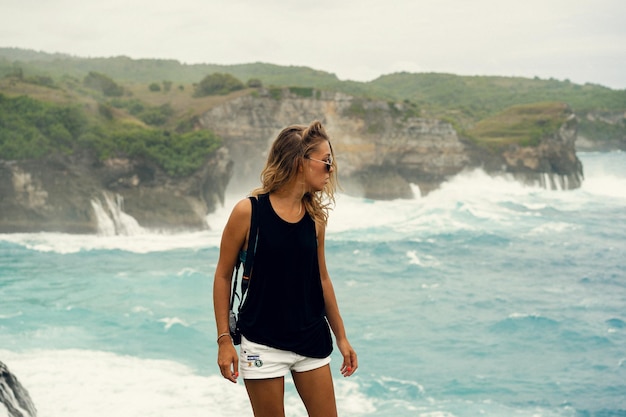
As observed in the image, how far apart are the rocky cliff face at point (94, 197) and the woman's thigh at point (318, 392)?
95.0 feet

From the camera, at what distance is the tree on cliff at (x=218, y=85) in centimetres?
4356

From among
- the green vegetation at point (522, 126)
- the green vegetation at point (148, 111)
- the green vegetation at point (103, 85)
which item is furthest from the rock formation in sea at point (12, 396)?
the green vegetation at point (103, 85)

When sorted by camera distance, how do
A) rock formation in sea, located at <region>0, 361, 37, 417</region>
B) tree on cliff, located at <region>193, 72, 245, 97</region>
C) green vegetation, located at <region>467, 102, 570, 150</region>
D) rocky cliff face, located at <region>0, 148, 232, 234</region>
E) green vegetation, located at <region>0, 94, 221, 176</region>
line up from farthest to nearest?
green vegetation, located at <region>467, 102, 570, 150</region> < tree on cliff, located at <region>193, 72, 245, 97</region> < green vegetation, located at <region>0, 94, 221, 176</region> < rocky cliff face, located at <region>0, 148, 232, 234</region> < rock formation in sea, located at <region>0, 361, 37, 417</region>

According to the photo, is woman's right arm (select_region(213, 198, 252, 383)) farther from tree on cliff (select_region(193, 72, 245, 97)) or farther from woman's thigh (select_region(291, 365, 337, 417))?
tree on cliff (select_region(193, 72, 245, 97))

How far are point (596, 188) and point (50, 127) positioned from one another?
3883 cm

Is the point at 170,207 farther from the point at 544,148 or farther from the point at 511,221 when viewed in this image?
the point at 544,148

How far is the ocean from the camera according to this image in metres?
12.8

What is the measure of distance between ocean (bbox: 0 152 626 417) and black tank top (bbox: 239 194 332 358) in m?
8.37

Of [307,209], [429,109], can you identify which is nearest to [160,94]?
[429,109]

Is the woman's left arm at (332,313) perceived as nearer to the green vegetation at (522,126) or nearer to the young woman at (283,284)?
the young woman at (283,284)

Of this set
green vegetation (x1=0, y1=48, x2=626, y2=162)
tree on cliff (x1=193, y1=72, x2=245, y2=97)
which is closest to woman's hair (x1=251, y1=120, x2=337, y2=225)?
green vegetation (x1=0, y1=48, x2=626, y2=162)

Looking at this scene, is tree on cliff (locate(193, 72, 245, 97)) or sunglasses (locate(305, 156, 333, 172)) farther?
tree on cliff (locate(193, 72, 245, 97))

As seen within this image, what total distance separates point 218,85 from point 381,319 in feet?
92.2

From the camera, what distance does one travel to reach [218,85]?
44562mm
